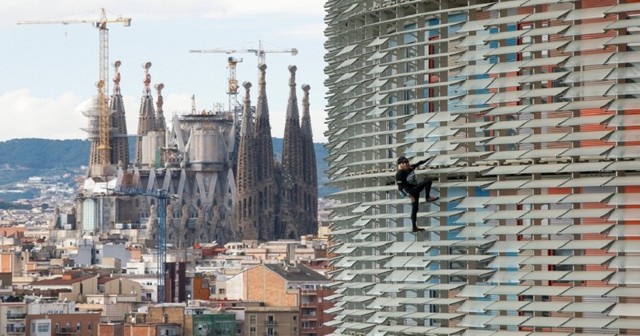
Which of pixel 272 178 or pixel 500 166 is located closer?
pixel 500 166

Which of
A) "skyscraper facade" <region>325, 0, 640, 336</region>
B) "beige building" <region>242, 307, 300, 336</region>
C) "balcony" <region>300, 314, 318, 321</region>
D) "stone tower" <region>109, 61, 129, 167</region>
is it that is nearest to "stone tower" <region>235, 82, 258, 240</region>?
"stone tower" <region>109, 61, 129, 167</region>

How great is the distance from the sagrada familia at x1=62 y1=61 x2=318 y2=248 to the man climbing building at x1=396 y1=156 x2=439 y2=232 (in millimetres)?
147360

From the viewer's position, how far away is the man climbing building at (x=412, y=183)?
49.8ft

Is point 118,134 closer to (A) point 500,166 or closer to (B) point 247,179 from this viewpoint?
(B) point 247,179

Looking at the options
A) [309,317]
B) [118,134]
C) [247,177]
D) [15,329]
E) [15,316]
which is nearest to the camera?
[15,329]

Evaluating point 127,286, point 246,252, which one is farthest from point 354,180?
point 246,252

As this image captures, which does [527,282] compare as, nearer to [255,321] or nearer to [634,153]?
[634,153]

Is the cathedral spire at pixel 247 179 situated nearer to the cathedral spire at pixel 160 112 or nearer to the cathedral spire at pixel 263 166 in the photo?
the cathedral spire at pixel 263 166

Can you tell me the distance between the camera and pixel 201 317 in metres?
97.2

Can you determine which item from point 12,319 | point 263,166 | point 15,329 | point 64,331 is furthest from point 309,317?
point 263,166

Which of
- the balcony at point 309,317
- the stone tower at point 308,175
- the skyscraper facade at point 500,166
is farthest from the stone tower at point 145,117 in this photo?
the skyscraper facade at point 500,166

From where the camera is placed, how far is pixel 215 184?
170000 millimetres

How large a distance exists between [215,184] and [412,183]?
15491 centimetres

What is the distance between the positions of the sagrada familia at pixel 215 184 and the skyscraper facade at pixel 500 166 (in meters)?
146
